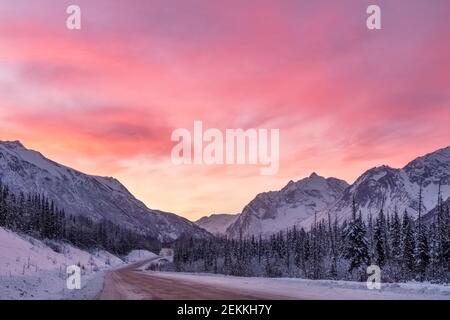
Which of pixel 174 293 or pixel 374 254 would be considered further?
pixel 374 254

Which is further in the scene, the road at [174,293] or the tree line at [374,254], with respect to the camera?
the tree line at [374,254]

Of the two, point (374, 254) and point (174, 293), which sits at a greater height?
point (374, 254)

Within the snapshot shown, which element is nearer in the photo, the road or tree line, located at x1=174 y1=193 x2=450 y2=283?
the road

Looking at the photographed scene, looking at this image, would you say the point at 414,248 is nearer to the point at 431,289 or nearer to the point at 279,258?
Result: the point at 279,258
